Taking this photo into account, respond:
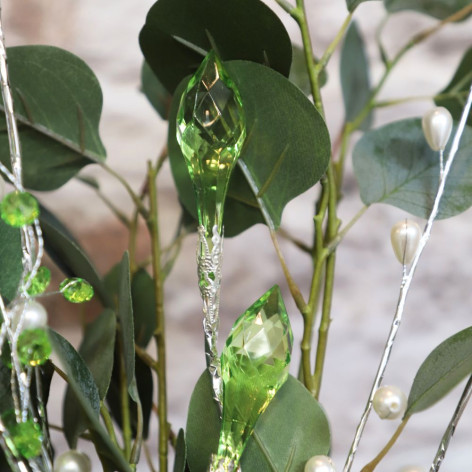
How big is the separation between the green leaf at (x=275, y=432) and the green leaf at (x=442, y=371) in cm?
5

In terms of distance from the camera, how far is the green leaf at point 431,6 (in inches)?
20.8

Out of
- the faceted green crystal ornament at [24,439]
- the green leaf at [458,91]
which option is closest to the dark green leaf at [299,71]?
the green leaf at [458,91]

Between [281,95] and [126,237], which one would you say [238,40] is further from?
[126,237]

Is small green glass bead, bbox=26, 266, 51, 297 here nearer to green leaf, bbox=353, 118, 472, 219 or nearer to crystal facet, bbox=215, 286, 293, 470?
crystal facet, bbox=215, 286, 293, 470

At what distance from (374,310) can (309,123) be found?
0.33 m

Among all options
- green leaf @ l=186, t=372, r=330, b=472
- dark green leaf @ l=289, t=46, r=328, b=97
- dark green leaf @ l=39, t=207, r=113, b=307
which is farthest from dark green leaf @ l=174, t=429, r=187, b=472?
dark green leaf @ l=289, t=46, r=328, b=97

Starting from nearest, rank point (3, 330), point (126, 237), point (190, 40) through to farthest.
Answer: point (3, 330) < point (190, 40) < point (126, 237)

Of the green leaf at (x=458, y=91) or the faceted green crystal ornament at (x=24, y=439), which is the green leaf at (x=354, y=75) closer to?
the green leaf at (x=458, y=91)

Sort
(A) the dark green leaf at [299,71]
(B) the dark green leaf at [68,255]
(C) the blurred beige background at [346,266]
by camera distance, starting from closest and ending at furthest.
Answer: (B) the dark green leaf at [68,255] → (A) the dark green leaf at [299,71] → (C) the blurred beige background at [346,266]

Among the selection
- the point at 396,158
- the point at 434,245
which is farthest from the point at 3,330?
the point at 434,245

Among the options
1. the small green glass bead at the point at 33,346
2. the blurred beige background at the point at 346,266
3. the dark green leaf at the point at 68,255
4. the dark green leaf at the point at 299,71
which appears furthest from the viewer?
the blurred beige background at the point at 346,266

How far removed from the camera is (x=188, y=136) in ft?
1.02

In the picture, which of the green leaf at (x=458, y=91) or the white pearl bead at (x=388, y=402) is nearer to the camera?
the white pearl bead at (x=388, y=402)

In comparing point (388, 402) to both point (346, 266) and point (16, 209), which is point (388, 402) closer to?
point (16, 209)
